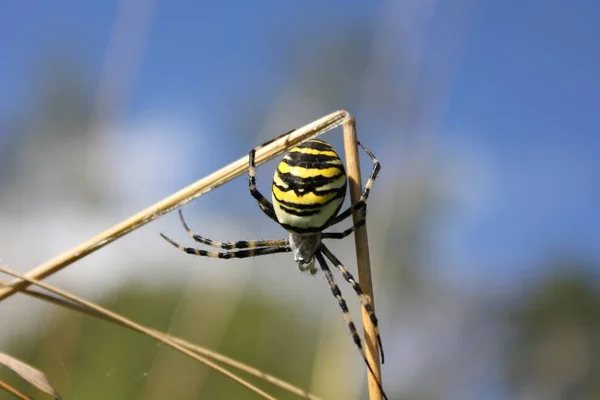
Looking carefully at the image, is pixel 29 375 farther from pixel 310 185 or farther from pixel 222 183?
pixel 310 185

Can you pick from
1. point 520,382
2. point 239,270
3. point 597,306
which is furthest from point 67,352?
point 597,306

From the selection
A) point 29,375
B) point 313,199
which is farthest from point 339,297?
point 29,375

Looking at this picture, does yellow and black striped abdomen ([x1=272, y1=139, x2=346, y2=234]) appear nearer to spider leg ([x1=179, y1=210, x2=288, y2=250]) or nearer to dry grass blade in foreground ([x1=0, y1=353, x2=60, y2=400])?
spider leg ([x1=179, y1=210, x2=288, y2=250])

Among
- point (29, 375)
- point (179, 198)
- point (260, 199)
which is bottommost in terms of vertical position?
point (29, 375)

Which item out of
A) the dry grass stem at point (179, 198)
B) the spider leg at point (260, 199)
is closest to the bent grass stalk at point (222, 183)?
the dry grass stem at point (179, 198)

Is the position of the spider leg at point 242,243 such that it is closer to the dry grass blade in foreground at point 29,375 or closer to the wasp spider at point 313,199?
the wasp spider at point 313,199

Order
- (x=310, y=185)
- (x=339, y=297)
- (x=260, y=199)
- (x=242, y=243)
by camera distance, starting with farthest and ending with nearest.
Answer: (x=242, y=243) < (x=339, y=297) < (x=260, y=199) < (x=310, y=185)
